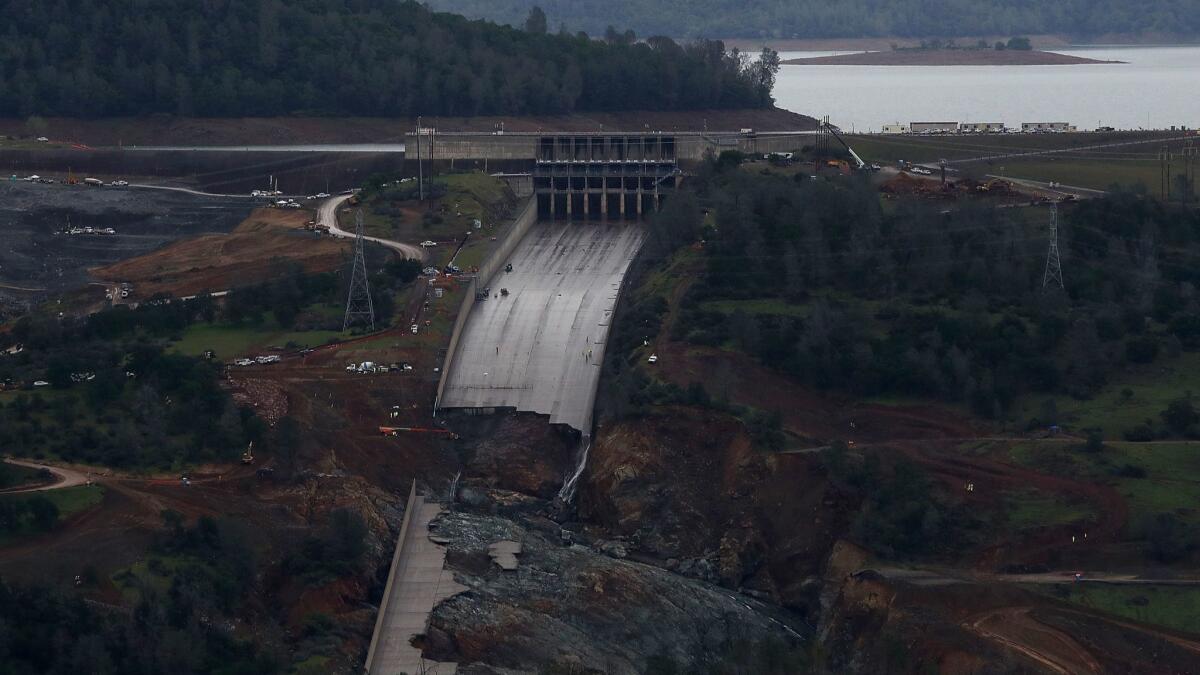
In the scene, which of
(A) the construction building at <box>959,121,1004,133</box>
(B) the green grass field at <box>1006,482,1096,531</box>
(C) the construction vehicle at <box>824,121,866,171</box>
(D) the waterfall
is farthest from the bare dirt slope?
(A) the construction building at <box>959,121,1004,133</box>

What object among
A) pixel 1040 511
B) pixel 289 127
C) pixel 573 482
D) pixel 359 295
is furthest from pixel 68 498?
pixel 289 127

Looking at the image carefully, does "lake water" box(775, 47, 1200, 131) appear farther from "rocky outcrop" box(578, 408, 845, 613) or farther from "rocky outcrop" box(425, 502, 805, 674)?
"rocky outcrop" box(425, 502, 805, 674)

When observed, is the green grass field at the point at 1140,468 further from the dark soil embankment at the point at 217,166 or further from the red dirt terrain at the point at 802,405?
the dark soil embankment at the point at 217,166

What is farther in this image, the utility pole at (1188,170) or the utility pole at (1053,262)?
the utility pole at (1188,170)

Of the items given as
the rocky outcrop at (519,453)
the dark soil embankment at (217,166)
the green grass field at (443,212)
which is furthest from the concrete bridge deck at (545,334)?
the dark soil embankment at (217,166)

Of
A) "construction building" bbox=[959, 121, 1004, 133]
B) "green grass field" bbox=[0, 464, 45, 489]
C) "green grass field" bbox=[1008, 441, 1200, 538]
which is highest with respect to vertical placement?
"construction building" bbox=[959, 121, 1004, 133]

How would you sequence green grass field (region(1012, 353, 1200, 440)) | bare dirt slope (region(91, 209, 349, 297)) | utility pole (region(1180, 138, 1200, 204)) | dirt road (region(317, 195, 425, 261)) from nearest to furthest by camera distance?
green grass field (region(1012, 353, 1200, 440)) → bare dirt slope (region(91, 209, 349, 297)) → utility pole (region(1180, 138, 1200, 204)) → dirt road (region(317, 195, 425, 261))

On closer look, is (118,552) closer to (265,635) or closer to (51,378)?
(265,635)

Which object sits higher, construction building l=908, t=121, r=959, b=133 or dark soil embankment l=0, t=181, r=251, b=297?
construction building l=908, t=121, r=959, b=133
